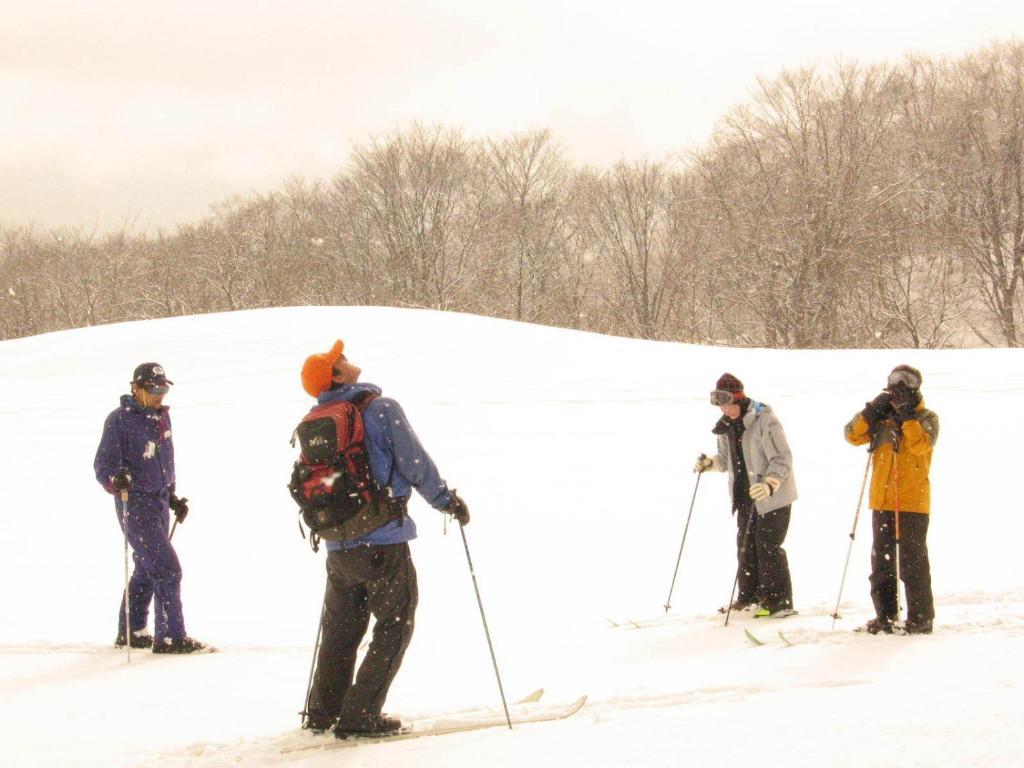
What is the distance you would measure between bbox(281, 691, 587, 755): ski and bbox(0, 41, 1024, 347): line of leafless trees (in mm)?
37282

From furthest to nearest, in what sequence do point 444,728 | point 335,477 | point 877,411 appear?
point 877,411
point 444,728
point 335,477

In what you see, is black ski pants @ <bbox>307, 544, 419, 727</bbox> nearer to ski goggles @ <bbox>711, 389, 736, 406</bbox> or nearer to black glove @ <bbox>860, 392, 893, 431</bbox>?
ski goggles @ <bbox>711, 389, 736, 406</bbox>

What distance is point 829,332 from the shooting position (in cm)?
3897

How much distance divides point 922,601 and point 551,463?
21.4 feet

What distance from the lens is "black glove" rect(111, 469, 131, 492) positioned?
570cm

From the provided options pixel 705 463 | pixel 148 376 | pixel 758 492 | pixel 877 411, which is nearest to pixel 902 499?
pixel 877 411

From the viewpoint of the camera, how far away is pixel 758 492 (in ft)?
19.2

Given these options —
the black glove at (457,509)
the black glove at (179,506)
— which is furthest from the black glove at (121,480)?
the black glove at (457,509)

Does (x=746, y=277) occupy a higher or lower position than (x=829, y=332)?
higher

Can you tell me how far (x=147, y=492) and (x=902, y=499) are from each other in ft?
15.9

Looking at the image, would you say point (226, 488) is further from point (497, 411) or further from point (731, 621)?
point (731, 621)

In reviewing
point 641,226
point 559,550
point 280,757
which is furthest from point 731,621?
point 641,226

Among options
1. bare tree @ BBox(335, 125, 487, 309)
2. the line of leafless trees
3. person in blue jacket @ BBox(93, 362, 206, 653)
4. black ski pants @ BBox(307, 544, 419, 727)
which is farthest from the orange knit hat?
bare tree @ BBox(335, 125, 487, 309)

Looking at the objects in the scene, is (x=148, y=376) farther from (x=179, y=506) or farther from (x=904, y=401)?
(x=904, y=401)
